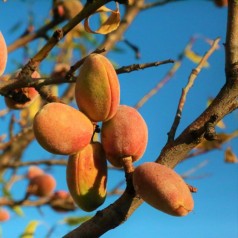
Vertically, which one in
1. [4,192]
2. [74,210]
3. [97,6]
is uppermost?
[97,6]

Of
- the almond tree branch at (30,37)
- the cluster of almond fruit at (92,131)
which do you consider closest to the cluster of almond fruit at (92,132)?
the cluster of almond fruit at (92,131)

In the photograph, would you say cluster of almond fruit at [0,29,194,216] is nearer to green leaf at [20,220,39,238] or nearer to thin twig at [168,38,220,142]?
thin twig at [168,38,220,142]

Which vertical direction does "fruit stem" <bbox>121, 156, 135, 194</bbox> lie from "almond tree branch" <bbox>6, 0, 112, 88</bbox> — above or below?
below

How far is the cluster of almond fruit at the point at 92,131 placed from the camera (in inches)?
30.9

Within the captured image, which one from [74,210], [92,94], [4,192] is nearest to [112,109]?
[92,94]

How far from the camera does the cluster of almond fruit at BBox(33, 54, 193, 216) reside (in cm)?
78

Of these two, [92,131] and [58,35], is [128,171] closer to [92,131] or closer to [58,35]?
[92,131]

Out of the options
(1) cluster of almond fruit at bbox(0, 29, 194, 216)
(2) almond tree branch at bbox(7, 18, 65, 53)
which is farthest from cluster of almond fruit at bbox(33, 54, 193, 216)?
(2) almond tree branch at bbox(7, 18, 65, 53)

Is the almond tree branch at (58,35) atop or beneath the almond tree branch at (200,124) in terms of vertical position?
atop

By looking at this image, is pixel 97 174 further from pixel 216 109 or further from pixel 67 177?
pixel 216 109

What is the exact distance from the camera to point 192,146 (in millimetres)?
802

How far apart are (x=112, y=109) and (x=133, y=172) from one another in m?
0.13

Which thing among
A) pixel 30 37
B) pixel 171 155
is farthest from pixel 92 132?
pixel 30 37

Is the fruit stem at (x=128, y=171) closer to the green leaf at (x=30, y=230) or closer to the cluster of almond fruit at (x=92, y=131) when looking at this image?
the cluster of almond fruit at (x=92, y=131)
